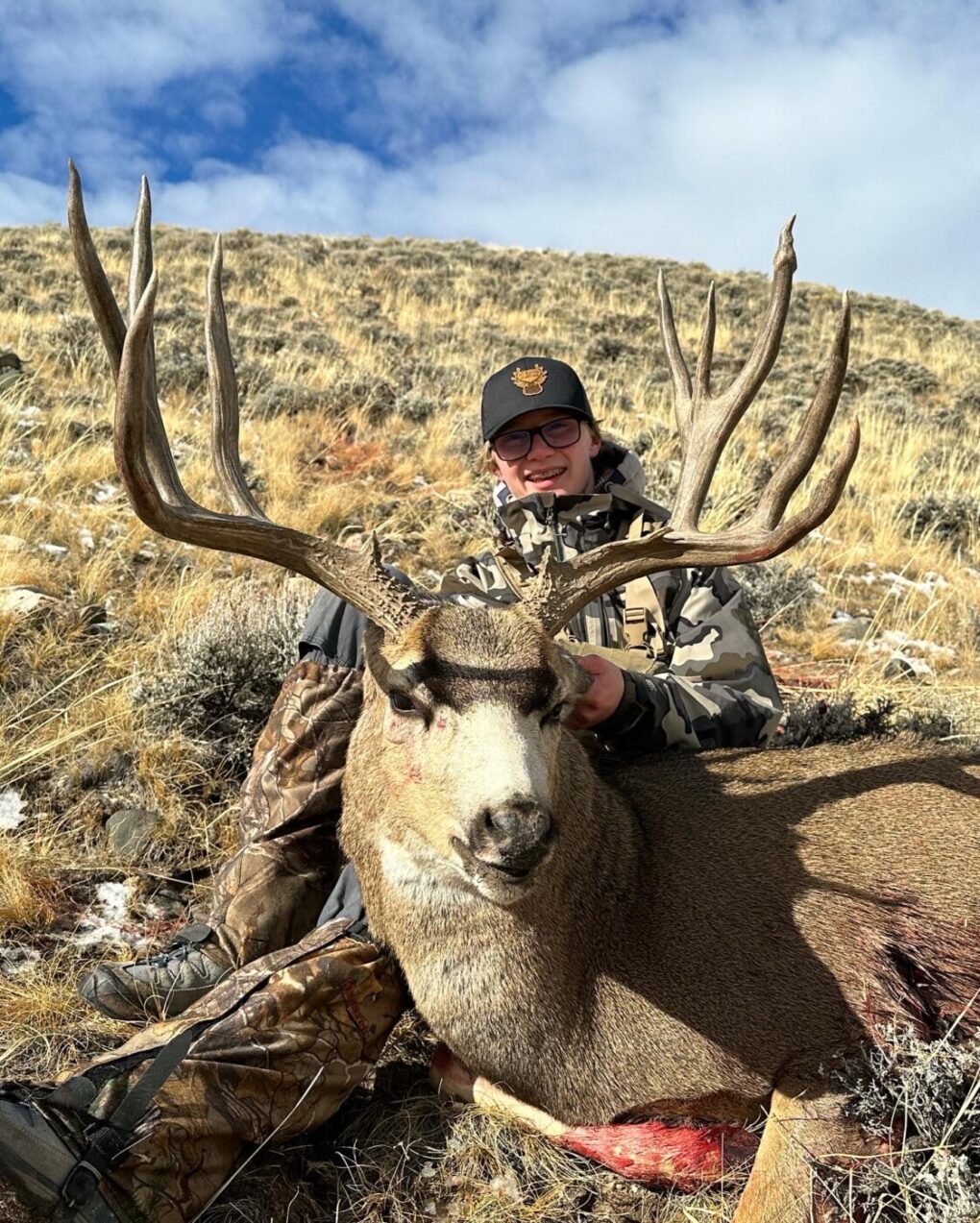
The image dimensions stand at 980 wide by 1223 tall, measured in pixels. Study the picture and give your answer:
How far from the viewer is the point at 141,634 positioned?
17.9ft

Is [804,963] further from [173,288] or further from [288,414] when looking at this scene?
[173,288]

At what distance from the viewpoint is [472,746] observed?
2.57m

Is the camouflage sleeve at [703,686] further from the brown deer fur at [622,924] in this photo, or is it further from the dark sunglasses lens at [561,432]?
the dark sunglasses lens at [561,432]

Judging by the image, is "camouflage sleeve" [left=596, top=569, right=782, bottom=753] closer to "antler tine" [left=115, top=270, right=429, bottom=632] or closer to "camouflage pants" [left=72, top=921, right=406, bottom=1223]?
"antler tine" [left=115, top=270, right=429, bottom=632]

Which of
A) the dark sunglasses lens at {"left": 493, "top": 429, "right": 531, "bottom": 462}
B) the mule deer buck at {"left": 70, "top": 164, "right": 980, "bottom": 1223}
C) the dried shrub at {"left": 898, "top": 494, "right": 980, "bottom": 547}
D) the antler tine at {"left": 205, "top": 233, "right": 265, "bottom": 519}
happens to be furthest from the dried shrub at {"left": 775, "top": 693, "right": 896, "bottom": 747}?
the dried shrub at {"left": 898, "top": 494, "right": 980, "bottom": 547}

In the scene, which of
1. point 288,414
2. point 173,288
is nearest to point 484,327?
point 173,288

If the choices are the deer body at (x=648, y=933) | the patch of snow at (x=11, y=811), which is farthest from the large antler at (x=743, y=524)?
the patch of snow at (x=11, y=811)

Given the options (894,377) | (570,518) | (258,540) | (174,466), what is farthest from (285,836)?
(894,377)

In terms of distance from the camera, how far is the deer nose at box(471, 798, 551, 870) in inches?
92.3

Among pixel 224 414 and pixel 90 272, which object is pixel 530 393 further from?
pixel 90 272

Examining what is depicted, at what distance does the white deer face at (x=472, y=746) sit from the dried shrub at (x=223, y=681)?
1.91m

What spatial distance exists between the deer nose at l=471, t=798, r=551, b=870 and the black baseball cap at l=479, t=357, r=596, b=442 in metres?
2.35

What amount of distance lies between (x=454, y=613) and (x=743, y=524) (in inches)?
38.8

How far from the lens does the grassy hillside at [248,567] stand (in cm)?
396
